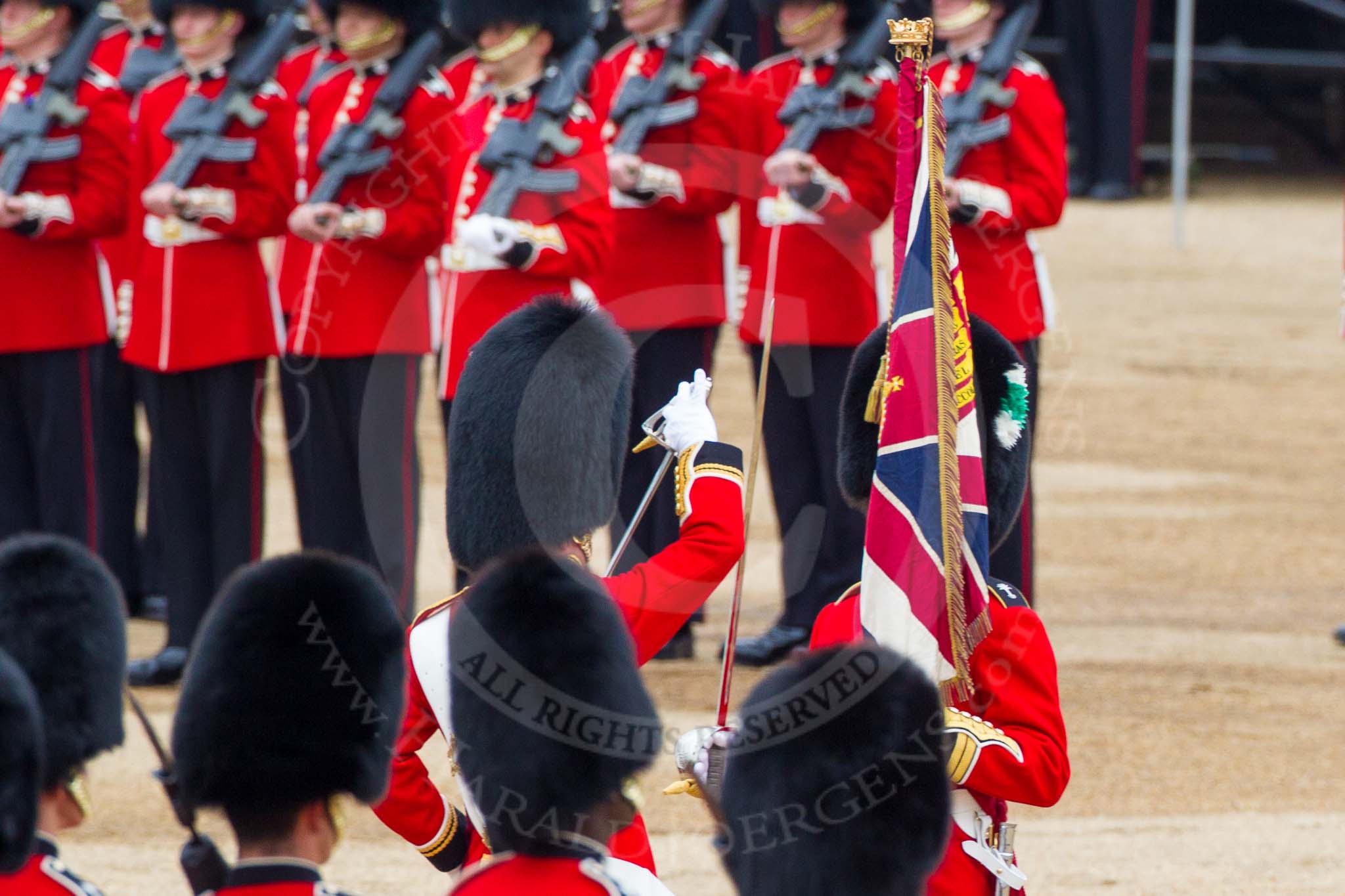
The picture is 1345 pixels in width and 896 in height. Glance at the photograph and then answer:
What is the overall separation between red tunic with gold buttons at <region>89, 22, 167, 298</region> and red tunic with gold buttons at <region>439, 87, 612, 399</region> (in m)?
1.21

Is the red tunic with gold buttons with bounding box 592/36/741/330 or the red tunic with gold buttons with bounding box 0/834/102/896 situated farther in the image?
the red tunic with gold buttons with bounding box 592/36/741/330

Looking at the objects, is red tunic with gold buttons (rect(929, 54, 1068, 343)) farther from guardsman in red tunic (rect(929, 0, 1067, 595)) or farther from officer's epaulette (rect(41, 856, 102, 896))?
officer's epaulette (rect(41, 856, 102, 896))

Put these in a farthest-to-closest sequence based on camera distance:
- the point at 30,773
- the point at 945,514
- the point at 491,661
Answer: the point at 945,514 < the point at 491,661 < the point at 30,773

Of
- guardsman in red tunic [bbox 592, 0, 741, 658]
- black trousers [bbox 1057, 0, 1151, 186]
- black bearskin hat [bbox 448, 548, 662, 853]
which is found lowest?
black trousers [bbox 1057, 0, 1151, 186]

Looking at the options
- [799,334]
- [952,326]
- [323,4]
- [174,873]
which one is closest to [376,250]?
[323,4]

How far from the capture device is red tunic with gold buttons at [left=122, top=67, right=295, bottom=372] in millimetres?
5379

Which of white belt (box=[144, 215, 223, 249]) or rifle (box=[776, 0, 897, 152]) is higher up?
rifle (box=[776, 0, 897, 152])

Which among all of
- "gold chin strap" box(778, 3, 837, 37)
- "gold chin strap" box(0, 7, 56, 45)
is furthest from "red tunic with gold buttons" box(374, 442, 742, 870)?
"gold chin strap" box(0, 7, 56, 45)

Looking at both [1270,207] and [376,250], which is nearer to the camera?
[376,250]

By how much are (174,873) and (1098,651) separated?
2638mm

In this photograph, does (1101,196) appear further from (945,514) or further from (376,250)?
(945,514)

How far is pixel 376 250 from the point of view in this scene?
5535mm

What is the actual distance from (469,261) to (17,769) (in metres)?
3.21

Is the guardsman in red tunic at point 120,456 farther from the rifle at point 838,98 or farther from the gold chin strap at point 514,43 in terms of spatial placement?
the rifle at point 838,98
